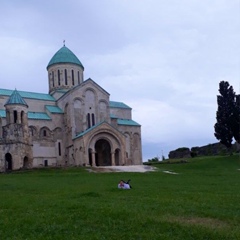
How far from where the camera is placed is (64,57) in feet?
173

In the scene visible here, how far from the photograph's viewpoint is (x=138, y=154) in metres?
52.6

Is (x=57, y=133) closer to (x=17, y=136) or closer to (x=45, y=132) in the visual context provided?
(x=45, y=132)

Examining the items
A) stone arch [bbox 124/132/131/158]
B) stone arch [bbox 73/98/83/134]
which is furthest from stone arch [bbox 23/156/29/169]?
stone arch [bbox 124/132/131/158]

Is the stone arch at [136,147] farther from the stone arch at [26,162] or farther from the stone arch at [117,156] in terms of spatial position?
the stone arch at [26,162]

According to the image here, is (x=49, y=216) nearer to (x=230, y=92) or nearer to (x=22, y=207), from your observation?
(x=22, y=207)

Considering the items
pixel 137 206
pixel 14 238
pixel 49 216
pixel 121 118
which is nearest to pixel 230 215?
pixel 137 206

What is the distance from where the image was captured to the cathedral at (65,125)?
4247 centimetres

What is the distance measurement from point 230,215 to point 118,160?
36.1 metres

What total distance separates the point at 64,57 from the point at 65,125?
9713 millimetres

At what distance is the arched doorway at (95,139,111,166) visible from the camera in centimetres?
4800

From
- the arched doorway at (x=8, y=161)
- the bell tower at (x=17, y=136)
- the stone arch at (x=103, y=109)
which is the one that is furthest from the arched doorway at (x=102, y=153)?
the arched doorway at (x=8, y=161)

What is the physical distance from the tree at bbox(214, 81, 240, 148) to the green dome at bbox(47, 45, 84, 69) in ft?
63.8

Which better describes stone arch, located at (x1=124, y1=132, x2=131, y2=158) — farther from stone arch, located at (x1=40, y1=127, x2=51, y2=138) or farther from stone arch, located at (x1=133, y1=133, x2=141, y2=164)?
stone arch, located at (x1=40, y1=127, x2=51, y2=138)

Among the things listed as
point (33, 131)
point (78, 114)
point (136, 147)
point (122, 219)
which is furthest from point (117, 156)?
point (122, 219)
